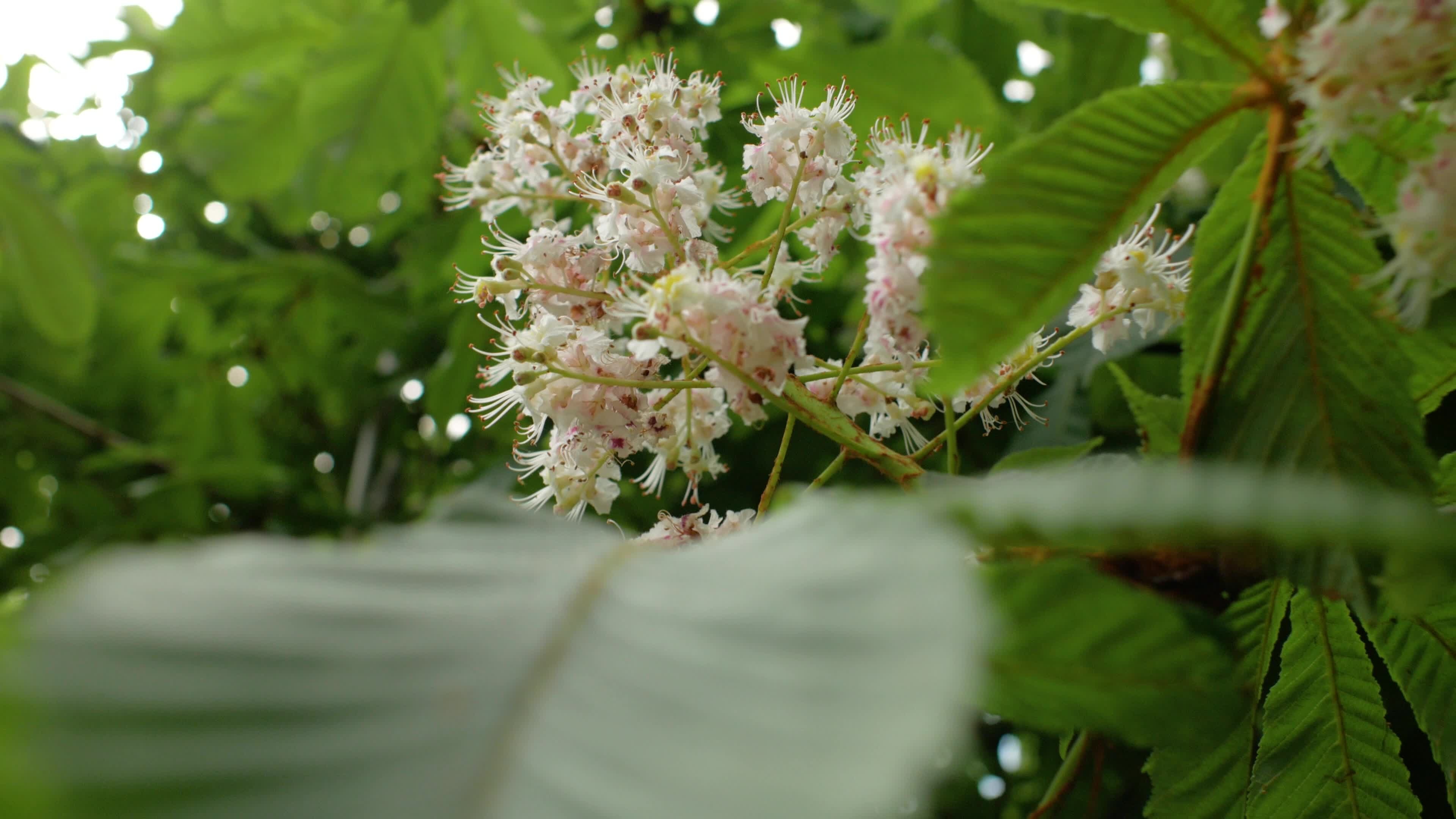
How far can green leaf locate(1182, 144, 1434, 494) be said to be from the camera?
0.60 meters

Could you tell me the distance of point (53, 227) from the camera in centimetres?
163

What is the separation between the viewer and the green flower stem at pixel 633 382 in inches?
31.5

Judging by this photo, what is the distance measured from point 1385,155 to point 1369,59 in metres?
0.19

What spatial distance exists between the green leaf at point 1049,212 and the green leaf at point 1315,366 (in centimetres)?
9

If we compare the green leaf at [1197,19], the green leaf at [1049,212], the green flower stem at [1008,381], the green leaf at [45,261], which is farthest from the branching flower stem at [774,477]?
the green leaf at [45,261]

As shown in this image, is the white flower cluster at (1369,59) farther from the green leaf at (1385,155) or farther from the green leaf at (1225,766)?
the green leaf at (1225,766)

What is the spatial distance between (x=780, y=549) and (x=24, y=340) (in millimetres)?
2902

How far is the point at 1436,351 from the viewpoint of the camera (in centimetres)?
79

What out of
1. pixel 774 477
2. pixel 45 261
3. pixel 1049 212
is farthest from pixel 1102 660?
pixel 45 261

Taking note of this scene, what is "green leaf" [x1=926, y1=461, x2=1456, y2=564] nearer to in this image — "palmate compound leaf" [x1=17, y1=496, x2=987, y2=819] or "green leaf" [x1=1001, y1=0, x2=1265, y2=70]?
"palmate compound leaf" [x1=17, y1=496, x2=987, y2=819]

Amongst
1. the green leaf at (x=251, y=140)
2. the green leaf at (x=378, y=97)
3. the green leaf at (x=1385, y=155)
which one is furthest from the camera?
the green leaf at (x=251, y=140)

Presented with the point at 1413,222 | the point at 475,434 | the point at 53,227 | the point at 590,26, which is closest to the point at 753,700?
the point at 1413,222

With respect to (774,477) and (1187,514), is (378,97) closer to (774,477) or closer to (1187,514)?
(774,477)

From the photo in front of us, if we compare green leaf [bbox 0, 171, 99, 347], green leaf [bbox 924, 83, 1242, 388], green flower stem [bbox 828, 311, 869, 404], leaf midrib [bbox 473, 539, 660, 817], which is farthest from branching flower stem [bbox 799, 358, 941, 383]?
green leaf [bbox 0, 171, 99, 347]
